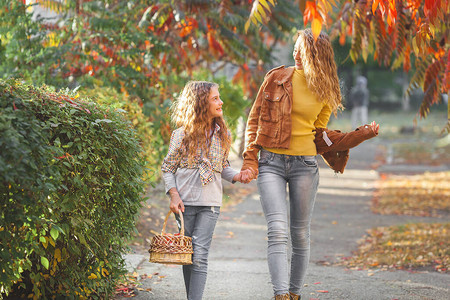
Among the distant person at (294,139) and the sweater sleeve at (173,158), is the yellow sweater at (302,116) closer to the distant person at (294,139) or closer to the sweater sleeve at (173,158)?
the distant person at (294,139)

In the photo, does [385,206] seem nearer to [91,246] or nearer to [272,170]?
[272,170]

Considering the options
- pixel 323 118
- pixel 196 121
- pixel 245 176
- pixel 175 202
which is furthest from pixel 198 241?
pixel 323 118

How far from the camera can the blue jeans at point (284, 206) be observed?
4621 mm

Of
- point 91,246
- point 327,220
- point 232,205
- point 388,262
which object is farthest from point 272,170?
point 232,205

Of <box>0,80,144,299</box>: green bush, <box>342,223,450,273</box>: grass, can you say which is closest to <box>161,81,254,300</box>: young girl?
<box>0,80,144,299</box>: green bush

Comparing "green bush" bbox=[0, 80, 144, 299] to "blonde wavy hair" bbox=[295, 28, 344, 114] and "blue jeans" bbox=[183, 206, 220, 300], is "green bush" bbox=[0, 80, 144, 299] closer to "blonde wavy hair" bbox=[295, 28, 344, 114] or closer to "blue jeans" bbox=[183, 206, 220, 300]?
"blue jeans" bbox=[183, 206, 220, 300]

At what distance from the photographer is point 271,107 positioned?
189 inches

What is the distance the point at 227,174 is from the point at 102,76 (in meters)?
3.72

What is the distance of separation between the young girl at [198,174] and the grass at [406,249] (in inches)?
114

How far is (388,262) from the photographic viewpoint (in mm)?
7020

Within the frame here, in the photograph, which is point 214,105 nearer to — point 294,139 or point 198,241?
point 294,139

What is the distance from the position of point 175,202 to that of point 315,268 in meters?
2.79

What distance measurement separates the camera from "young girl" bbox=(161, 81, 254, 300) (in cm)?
446

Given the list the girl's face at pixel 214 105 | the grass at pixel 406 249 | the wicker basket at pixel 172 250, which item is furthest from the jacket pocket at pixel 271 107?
the grass at pixel 406 249
